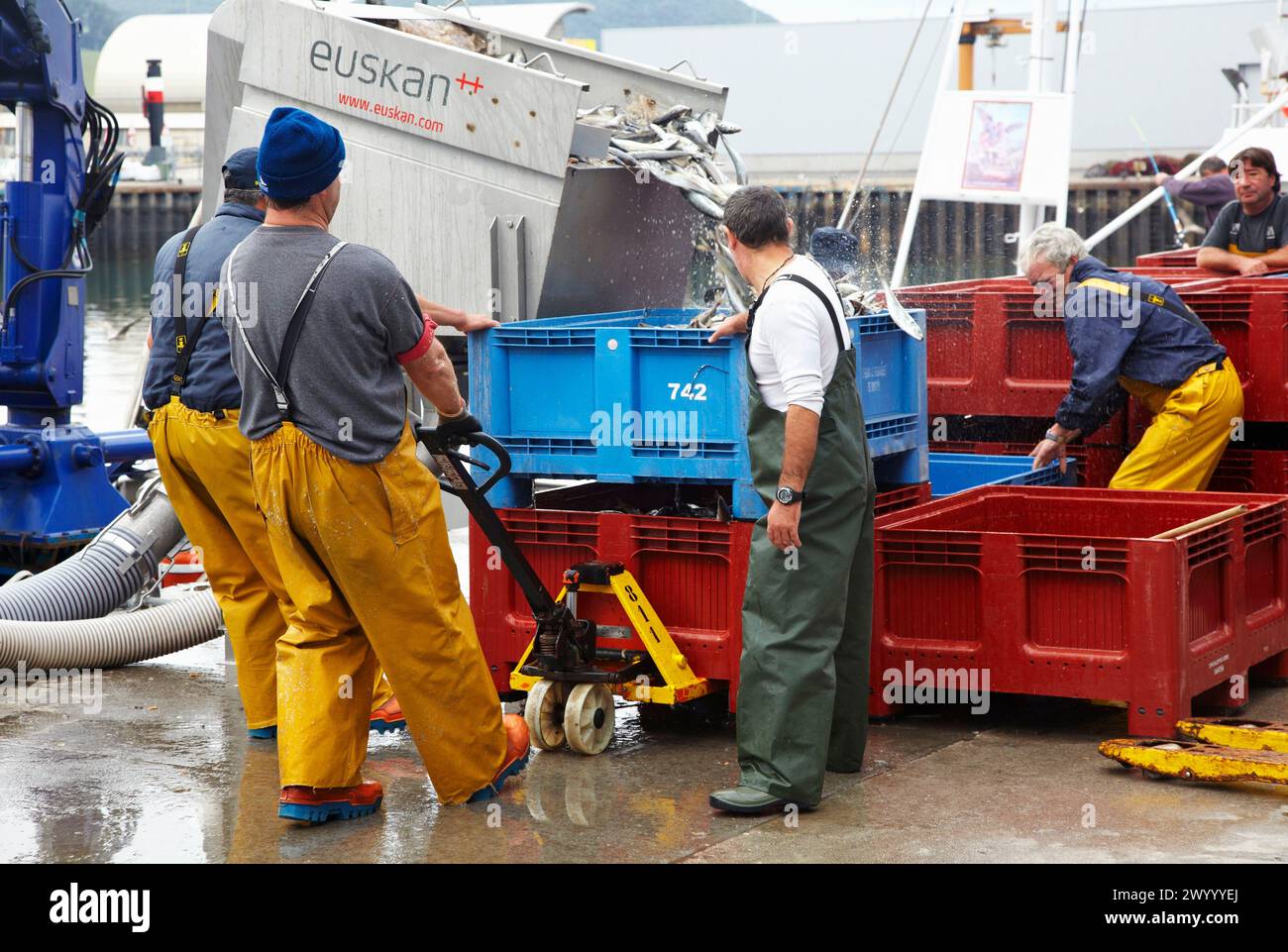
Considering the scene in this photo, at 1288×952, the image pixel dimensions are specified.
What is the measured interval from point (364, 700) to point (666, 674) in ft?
3.79

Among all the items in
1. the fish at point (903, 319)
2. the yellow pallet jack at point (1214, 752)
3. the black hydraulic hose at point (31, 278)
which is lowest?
the yellow pallet jack at point (1214, 752)

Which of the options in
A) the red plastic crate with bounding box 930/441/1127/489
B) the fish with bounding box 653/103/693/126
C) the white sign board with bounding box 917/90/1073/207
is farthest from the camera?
the white sign board with bounding box 917/90/1073/207

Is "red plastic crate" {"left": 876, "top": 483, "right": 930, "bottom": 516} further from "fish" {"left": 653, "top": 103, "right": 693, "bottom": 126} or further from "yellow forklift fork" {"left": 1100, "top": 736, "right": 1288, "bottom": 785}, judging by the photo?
"fish" {"left": 653, "top": 103, "right": 693, "bottom": 126}

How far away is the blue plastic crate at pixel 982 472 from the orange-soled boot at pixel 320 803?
3275mm

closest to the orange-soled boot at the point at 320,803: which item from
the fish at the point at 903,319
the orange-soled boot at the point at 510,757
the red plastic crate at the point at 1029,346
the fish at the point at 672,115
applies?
the orange-soled boot at the point at 510,757

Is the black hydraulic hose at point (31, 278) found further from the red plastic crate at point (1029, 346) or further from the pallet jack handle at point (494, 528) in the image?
the red plastic crate at point (1029, 346)

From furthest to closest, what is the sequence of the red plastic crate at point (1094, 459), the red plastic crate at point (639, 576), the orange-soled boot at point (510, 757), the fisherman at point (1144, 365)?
the red plastic crate at point (1094, 459) < the fisherman at point (1144, 365) < the red plastic crate at point (639, 576) < the orange-soled boot at point (510, 757)

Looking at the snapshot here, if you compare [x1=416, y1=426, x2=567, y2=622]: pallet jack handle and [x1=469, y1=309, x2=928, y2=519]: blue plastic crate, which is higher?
[x1=469, y1=309, x2=928, y2=519]: blue plastic crate

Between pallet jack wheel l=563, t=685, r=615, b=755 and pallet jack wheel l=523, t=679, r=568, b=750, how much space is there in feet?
0.10

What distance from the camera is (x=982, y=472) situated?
7.46m

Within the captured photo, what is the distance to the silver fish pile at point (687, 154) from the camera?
242 inches

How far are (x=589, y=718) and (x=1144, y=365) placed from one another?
301 centimetres

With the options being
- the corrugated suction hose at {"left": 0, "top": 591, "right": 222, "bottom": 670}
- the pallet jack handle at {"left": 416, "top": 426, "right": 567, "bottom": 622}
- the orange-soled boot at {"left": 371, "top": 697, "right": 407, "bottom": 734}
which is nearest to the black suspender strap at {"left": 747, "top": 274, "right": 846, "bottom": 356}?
the pallet jack handle at {"left": 416, "top": 426, "right": 567, "bottom": 622}

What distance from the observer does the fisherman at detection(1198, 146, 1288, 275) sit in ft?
26.9
